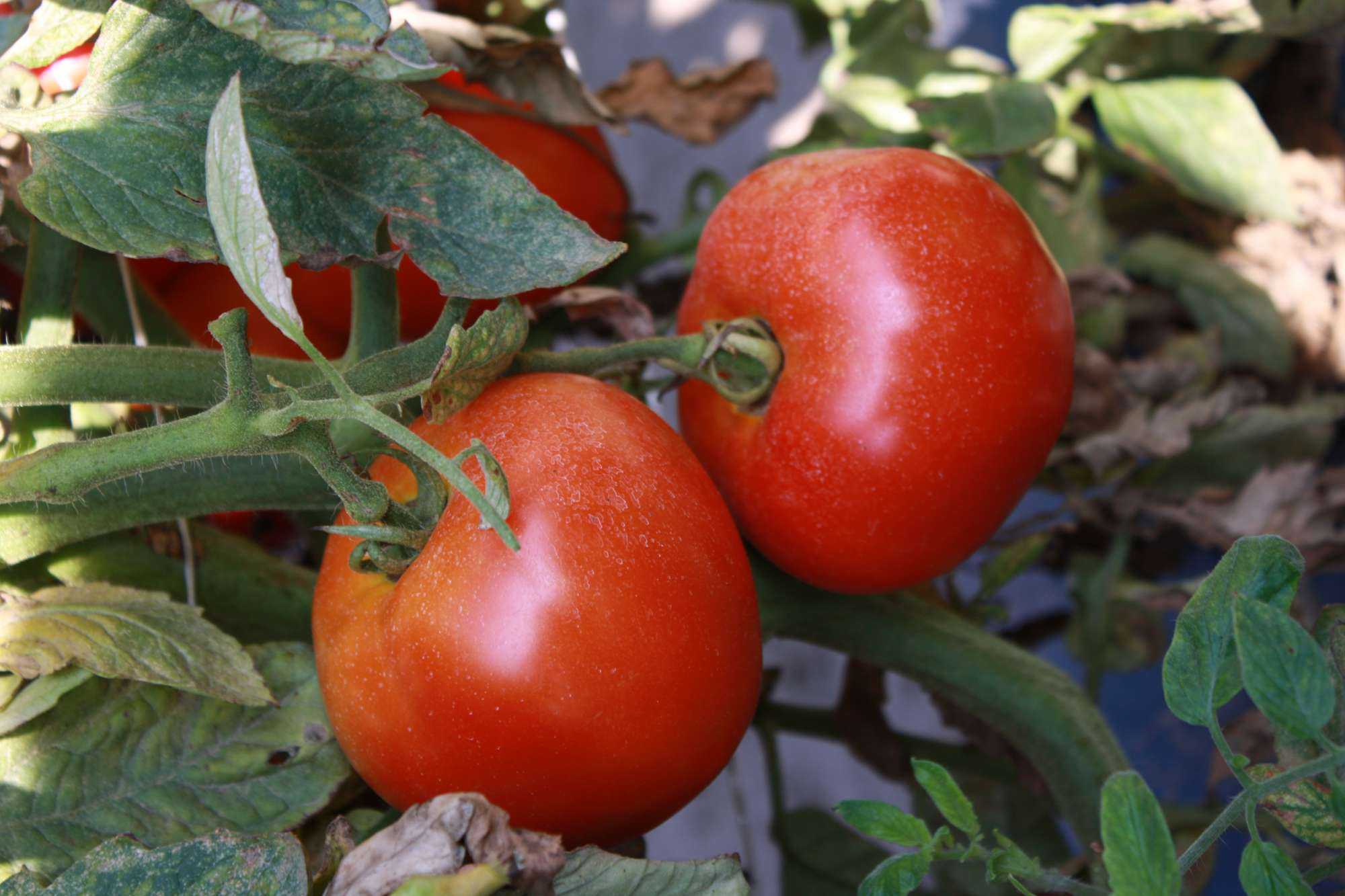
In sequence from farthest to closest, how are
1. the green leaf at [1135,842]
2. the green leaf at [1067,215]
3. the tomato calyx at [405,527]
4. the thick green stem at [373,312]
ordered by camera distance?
the green leaf at [1067,215]
the thick green stem at [373,312]
the tomato calyx at [405,527]
the green leaf at [1135,842]

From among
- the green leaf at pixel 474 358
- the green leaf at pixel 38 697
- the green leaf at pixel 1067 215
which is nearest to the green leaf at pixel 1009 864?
the green leaf at pixel 474 358

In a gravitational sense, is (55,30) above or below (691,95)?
above

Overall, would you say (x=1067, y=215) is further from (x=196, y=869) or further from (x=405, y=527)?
(x=196, y=869)

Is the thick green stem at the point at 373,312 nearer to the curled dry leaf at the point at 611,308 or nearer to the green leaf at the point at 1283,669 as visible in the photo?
the curled dry leaf at the point at 611,308

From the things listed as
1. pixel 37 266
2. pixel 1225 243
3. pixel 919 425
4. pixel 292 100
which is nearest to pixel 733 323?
pixel 919 425

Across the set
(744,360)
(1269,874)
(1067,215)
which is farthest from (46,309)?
(1067,215)
